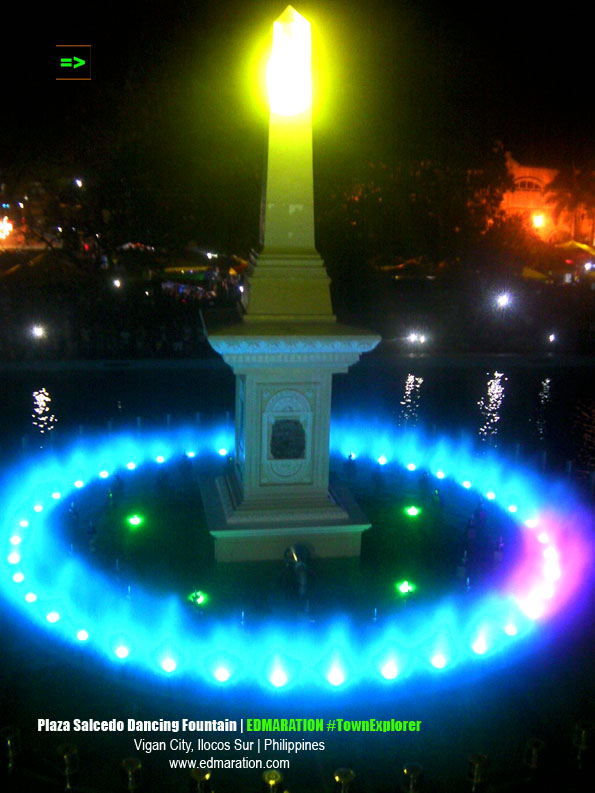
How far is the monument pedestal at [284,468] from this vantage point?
9500 millimetres

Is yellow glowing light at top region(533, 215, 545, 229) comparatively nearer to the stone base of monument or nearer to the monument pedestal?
the monument pedestal

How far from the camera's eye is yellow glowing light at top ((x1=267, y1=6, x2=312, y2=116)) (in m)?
9.09

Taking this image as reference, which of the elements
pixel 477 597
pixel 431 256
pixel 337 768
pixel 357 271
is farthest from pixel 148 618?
pixel 431 256

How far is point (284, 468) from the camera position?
393 inches

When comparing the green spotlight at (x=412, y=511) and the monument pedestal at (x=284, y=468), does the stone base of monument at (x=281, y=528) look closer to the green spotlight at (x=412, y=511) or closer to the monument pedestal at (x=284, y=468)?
the monument pedestal at (x=284, y=468)

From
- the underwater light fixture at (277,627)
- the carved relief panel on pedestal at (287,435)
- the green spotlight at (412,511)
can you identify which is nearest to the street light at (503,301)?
the underwater light fixture at (277,627)

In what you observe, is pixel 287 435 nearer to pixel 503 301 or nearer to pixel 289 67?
pixel 289 67

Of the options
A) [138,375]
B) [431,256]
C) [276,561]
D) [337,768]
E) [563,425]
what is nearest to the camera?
[337,768]

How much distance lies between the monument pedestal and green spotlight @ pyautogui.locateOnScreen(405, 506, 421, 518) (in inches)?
74.7

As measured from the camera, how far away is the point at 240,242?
1078 inches

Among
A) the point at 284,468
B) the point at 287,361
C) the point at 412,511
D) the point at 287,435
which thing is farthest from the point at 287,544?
the point at 412,511

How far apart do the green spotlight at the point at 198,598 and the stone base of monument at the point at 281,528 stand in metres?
0.90

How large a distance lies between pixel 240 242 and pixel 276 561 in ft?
63.8

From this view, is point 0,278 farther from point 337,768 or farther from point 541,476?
point 337,768
